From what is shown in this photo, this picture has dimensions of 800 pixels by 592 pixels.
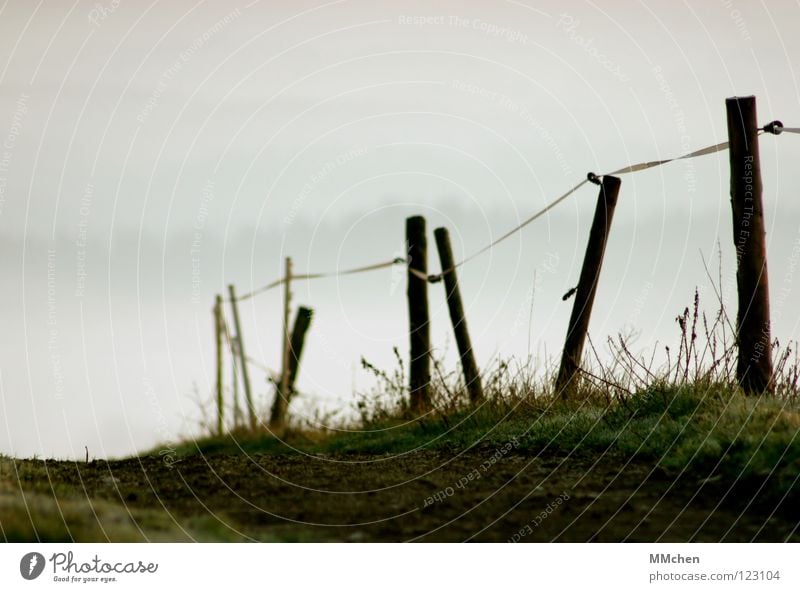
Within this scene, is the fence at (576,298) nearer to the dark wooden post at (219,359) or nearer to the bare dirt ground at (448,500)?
the dark wooden post at (219,359)

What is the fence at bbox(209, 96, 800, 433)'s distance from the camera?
713 centimetres

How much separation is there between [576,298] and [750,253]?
65.7 inches

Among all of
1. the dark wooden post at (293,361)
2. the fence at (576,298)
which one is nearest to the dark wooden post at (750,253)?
the fence at (576,298)

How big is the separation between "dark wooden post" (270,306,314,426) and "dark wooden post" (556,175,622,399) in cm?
237

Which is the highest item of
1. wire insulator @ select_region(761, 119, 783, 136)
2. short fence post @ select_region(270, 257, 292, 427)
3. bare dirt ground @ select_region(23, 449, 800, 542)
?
wire insulator @ select_region(761, 119, 783, 136)

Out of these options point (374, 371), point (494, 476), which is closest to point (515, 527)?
point (494, 476)

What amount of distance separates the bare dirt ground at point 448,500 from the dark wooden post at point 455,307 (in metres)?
1.83

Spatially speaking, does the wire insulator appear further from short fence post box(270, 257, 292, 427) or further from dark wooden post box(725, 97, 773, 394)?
short fence post box(270, 257, 292, 427)

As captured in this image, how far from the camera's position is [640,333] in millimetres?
7957

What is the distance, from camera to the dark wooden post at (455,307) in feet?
29.0

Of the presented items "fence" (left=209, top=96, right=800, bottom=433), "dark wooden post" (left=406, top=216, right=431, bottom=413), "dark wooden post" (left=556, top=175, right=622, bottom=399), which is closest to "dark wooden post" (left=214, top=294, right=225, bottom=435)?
"fence" (left=209, top=96, right=800, bottom=433)

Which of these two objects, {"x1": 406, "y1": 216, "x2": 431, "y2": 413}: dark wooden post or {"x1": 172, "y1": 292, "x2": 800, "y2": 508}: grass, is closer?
{"x1": 172, "y1": 292, "x2": 800, "y2": 508}: grass
